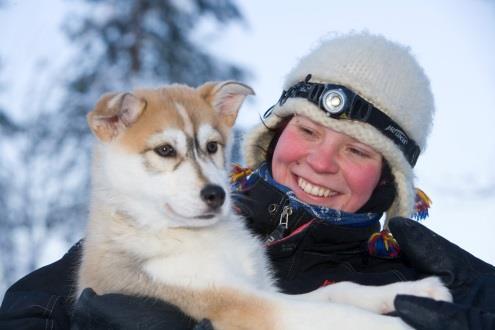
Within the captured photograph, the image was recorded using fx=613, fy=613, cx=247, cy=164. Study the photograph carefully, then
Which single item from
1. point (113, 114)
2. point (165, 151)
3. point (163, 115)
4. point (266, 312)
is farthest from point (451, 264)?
point (113, 114)

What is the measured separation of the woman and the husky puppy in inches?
14.7

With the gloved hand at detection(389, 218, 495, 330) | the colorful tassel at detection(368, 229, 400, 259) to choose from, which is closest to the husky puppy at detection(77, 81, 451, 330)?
the gloved hand at detection(389, 218, 495, 330)

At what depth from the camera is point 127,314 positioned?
296 centimetres

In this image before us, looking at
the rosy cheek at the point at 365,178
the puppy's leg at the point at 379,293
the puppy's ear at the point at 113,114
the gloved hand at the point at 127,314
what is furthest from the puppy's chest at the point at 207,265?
the rosy cheek at the point at 365,178

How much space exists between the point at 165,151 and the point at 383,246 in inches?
64.5

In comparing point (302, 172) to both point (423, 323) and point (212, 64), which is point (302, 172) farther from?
point (212, 64)

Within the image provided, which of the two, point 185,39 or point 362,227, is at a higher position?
point 362,227

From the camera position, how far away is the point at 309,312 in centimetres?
286

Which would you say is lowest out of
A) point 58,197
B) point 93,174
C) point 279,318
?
point 58,197

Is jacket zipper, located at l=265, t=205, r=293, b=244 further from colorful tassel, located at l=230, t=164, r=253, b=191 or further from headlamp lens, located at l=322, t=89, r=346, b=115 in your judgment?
headlamp lens, located at l=322, t=89, r=346, b=115

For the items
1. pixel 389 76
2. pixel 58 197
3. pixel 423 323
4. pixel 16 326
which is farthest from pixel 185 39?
pixel 423 323

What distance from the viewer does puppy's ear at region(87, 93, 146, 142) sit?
3404 mm

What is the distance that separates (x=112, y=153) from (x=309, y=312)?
5.00 ft

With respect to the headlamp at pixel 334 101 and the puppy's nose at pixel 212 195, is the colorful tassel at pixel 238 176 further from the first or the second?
the puppy's nose at pixel 212 195
